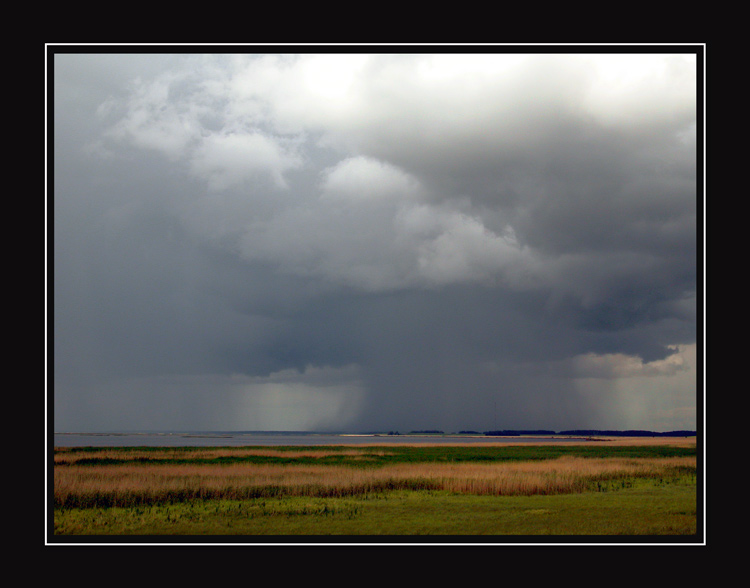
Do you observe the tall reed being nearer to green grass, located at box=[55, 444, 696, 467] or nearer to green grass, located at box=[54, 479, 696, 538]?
green grass, located at box=[54, 479, 696, 538]

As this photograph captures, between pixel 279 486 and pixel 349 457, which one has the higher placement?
pixel 279 486

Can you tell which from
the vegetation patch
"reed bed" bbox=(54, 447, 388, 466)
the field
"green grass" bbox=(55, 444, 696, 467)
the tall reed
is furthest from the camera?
"reed bed" bbox=(54, 447, 388, 466)

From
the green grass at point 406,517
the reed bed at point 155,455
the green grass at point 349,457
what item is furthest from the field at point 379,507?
the reed bed at point 155,455

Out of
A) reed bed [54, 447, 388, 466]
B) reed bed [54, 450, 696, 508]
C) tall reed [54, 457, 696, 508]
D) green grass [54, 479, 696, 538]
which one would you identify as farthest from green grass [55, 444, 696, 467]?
green grass [54, 479, 696, 538]

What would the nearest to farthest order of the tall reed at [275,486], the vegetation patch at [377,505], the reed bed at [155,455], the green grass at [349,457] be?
1. the vegetation patch at [377,505]
2. the tall reed at [275,486]
3. the green grass at [349,457]
4. the reed bed at [155,455]

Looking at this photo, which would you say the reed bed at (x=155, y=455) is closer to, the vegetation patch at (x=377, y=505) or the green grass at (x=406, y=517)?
the vegetation patch at (x=377, y=505)

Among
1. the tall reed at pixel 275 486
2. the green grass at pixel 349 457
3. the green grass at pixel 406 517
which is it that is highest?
the green grass at pixel 406 517

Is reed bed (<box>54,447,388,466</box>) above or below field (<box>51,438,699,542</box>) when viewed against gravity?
below

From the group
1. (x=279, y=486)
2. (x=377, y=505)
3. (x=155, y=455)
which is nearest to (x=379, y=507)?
(x=377, y=505)

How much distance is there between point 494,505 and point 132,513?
14045 mm

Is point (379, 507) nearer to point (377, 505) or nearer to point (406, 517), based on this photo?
point (377, 505)
